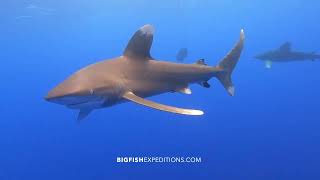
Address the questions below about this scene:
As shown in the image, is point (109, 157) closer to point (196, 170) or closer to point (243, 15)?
point (196, 170)

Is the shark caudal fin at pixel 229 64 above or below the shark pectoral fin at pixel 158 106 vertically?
above

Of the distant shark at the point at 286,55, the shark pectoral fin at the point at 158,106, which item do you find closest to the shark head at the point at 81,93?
the shark pectoral fin at the point at 158,106

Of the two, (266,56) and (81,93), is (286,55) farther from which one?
(81,93)

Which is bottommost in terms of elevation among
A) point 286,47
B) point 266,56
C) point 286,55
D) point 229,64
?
point 229,64

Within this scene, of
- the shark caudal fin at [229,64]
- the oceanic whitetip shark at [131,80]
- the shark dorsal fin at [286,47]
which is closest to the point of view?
the oceanic whitetip shark at [131,80]

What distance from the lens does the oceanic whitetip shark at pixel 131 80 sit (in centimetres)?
423

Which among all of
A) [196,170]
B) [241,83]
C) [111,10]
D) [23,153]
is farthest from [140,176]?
[111,10]

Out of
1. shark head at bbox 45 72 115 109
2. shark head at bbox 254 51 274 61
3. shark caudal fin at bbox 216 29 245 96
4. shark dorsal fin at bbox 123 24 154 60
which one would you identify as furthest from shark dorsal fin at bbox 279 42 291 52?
shark head at bbox 45 72 115 109

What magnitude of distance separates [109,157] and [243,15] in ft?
51.1

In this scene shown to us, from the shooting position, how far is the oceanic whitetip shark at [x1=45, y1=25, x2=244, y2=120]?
4230mm

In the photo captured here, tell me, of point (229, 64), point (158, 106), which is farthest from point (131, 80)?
point (229, 64)

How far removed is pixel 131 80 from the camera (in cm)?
494

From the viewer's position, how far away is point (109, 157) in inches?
499

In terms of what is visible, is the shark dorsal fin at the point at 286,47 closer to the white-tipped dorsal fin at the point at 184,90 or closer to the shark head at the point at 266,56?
the shark head at the point at 266,56
